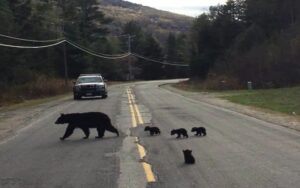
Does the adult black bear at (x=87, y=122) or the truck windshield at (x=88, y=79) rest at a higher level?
the adult black bear at (x=87, y=122)

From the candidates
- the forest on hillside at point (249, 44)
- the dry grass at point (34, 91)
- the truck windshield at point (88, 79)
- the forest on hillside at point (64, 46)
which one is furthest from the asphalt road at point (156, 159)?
the forest on hillside at point (64, 46)

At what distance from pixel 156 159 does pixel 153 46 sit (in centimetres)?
13112

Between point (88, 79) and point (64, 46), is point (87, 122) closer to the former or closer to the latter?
point (88, 79)

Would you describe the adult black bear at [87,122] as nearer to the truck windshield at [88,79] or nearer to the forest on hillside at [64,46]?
the truck windshield at [88,79]

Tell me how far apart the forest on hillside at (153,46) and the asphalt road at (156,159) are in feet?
107

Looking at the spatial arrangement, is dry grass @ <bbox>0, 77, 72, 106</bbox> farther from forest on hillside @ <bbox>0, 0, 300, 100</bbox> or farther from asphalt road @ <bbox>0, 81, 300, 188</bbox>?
asphalt road @ <bbox>0, 81, 300, 188</bbox>

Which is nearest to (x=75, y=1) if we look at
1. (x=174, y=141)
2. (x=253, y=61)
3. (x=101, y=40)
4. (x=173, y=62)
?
(x=101, y=40)

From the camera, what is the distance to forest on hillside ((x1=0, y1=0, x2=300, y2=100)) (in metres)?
55.6

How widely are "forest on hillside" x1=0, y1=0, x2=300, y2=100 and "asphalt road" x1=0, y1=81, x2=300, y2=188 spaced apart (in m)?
32.7

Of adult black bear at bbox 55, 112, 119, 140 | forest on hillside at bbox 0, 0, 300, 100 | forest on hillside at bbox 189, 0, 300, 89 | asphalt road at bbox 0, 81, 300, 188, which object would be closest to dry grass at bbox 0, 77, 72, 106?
forest on hillside at bbox 0, 0, 300, 100

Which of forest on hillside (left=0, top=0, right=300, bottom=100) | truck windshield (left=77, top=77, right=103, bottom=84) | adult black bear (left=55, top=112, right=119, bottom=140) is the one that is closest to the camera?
adult black bear (left=55, top=112, right=119, bottom=140)

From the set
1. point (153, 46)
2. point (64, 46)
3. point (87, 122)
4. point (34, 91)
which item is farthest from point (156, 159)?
point (153, 46)

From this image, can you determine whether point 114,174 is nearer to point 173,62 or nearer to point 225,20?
point 225,20

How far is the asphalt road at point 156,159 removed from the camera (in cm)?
910
